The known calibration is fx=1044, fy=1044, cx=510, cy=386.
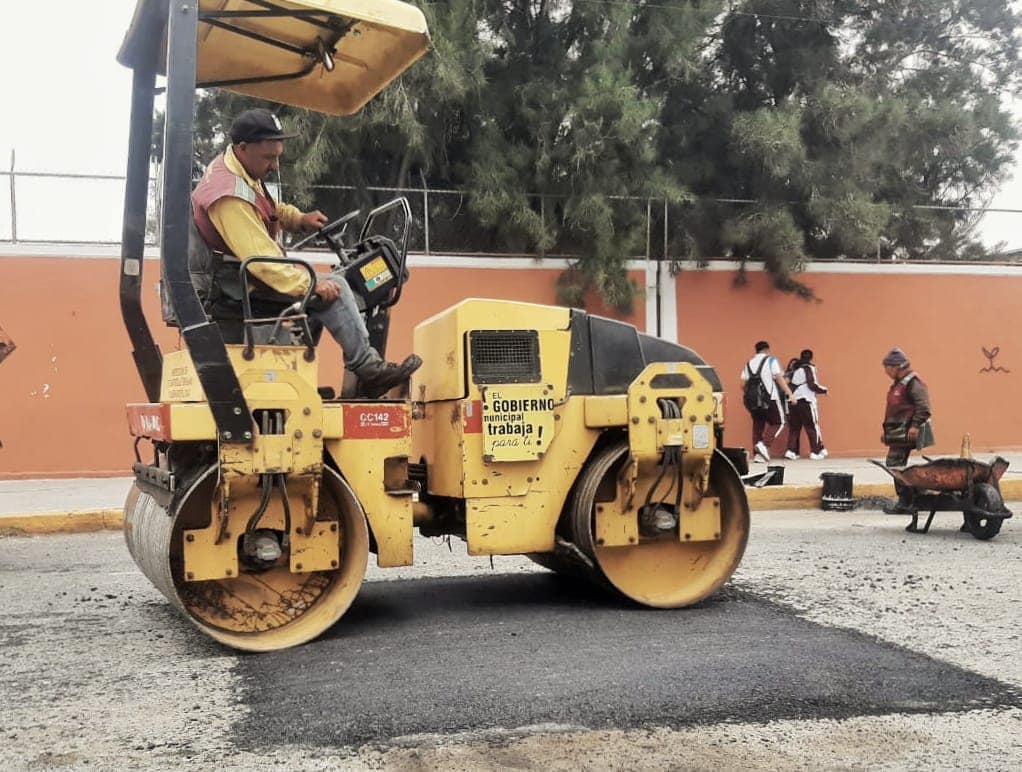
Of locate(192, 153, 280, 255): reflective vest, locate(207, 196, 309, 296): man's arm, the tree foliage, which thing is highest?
the tree foliage

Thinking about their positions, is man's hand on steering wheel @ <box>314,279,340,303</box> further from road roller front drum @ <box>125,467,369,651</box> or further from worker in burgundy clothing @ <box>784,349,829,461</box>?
worker in burgundy clothing @ <box>784,349,829,461</box>

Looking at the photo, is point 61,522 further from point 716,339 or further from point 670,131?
point 670,131

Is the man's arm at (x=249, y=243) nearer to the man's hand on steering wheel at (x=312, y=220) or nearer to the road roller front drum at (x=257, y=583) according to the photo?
the man's hand on steering wheel at (x=312, y=220)

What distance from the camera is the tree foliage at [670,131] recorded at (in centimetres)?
1335

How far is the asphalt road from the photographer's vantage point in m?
3.45

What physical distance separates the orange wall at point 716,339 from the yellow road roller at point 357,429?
Answer: 7.30 meters

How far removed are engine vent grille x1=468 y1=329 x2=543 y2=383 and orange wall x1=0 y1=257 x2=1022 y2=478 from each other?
7.84m

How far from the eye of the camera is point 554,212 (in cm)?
1400

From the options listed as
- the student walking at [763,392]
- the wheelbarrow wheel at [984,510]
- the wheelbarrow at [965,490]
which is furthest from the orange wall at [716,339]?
the wheelbarrow wheel at [984,510]

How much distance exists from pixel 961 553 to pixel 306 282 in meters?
5.29

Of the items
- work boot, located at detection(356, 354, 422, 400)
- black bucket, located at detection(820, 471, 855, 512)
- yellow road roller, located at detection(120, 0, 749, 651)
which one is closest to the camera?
yellow road roller, located at detection(120, 0, 749, 651)

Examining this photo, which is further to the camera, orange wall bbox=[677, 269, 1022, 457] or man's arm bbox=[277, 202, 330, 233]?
orange wall bbox=[677, 269, 1022, 457]

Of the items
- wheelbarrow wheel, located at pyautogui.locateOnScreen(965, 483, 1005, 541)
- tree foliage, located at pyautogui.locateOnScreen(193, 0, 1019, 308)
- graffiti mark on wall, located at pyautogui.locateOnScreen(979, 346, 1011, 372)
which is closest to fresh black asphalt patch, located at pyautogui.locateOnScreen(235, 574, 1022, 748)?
wheelbarrow wheel, located at pyautogui.locateOnScreen(965, 483, 1005, 541)

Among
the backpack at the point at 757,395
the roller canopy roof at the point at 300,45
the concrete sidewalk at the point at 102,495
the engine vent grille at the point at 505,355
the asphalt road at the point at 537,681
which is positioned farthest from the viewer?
the backpack at the point at 757,395
